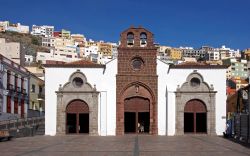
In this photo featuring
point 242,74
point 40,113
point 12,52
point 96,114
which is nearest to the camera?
point 96,114

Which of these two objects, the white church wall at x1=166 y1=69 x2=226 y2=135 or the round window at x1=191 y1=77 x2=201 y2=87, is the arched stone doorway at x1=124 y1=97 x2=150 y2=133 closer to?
the white church wall at x1=166 y1=69 x2=226 y2=135

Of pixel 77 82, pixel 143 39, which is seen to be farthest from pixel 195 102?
pixel 77 82

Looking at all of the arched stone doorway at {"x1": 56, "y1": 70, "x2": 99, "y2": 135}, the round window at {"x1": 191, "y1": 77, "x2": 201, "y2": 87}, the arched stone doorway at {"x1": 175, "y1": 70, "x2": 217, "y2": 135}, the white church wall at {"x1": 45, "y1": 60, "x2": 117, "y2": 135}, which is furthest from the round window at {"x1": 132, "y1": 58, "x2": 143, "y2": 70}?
the round window at {"x1": 191, "y1": 77, "x2": 201, "y2": 87}

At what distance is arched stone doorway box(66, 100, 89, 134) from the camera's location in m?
42.4

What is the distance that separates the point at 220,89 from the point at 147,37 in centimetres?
801

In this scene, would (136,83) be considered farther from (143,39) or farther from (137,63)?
(143,39)

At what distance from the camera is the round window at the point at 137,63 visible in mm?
42812

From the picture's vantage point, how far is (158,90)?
139 ft

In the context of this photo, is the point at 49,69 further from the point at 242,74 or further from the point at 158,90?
the point at 242,74

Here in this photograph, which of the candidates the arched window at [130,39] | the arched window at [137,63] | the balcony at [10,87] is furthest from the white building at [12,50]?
the arched window at [137,63]

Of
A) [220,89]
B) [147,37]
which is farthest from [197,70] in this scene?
[147,37]

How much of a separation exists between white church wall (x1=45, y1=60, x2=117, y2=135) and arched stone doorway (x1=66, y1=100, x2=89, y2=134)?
1.30 m

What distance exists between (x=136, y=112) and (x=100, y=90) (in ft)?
12.5

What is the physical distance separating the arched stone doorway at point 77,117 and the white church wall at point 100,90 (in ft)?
4.26
